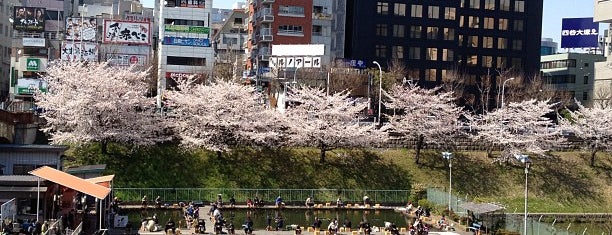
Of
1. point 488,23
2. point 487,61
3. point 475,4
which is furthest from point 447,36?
point 488,23

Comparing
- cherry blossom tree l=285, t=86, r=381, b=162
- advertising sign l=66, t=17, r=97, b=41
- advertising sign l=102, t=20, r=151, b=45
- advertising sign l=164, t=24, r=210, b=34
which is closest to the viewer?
cherry blossom tree l=285, t=86, r=381, b=162

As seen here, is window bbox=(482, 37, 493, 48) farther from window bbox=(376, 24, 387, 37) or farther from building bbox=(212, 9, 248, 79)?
building bbox=(212, 9, 248, 79)

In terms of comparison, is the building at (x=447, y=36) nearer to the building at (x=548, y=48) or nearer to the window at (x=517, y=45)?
the window at (x=517, y=45)

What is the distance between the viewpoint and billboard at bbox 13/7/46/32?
77.3m

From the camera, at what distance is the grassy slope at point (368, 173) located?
49312mm

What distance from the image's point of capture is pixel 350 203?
160 ft

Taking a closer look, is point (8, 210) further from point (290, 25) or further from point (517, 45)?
point (517, 45)

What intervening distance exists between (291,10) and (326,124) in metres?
32.4

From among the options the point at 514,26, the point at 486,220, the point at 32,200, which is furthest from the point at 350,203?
the point at 514,26

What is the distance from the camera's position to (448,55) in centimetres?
9462

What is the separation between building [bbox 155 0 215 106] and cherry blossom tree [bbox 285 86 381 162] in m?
21.8

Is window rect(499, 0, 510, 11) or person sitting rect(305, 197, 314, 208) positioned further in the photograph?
→ window rect(499, 0, 510, 11)

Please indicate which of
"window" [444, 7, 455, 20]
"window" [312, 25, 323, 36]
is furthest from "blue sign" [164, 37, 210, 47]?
"window" [444, 7, 455, 20]

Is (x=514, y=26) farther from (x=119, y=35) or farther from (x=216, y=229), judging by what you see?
(x=216, y=229)
